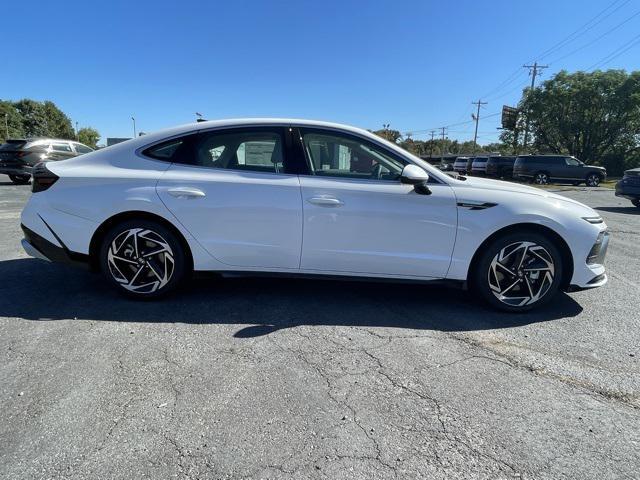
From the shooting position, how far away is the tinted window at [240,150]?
3.69m

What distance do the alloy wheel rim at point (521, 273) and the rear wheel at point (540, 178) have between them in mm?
24688

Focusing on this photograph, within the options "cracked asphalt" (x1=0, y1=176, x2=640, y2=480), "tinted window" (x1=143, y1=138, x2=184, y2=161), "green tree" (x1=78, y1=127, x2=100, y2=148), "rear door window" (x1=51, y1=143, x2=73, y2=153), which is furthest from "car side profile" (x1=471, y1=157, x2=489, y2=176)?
"green tree" (x1=78, y1=127, x2=100, y2=148)

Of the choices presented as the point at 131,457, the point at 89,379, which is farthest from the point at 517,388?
the point at 89,379

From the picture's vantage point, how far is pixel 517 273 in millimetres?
3633

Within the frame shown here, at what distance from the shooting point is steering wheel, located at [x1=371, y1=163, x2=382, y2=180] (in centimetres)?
363

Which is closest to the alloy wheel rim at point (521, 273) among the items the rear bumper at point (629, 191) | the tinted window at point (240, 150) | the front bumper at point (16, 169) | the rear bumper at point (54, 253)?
the tinted window at point (240, 150)

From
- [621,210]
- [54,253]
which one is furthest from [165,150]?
[621,210]

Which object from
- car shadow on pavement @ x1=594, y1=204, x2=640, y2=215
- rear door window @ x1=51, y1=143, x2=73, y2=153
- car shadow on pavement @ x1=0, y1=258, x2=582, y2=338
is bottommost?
car shadow on pavement @ x1=0, y1=258, x2=582, y2=338

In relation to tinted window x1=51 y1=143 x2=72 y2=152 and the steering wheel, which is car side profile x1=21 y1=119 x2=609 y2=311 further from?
tinted window x1=51 y1=143 x2=72 y2=152

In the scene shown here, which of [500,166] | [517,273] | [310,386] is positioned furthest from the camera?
[500,166]

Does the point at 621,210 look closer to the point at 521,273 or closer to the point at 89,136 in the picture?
the point at 521,273

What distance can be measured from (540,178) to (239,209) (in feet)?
86.0

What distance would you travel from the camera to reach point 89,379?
2527 millimetres

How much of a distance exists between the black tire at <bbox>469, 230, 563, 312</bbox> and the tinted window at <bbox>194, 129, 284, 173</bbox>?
1993 millimetres
